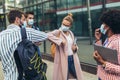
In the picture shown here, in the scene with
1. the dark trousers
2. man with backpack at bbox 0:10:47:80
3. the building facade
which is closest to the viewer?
man with backpack at bbox 0:10:47:80

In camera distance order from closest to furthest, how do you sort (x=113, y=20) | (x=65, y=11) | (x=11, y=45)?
(x=113, y=20), (x=11, y=45), (x=65, y=11)

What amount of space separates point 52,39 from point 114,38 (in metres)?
2.46

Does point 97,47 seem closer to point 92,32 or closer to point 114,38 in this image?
point 114,38

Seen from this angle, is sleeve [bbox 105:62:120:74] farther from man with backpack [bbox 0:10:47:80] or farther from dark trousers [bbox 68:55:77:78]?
dark trousers [bbox 68:55:77:78]

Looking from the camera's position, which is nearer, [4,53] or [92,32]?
[4,53]

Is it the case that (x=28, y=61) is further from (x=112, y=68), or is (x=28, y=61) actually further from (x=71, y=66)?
(x=71, y=66)

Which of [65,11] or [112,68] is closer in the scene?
[112,68]

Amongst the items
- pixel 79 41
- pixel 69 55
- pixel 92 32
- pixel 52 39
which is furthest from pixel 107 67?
pixel 79 41

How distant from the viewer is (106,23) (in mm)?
4035

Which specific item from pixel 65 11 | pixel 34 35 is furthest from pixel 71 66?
Answer: pixel 65 11

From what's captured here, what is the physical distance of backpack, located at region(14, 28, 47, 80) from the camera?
4098 millimetres

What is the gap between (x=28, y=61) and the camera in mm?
4090

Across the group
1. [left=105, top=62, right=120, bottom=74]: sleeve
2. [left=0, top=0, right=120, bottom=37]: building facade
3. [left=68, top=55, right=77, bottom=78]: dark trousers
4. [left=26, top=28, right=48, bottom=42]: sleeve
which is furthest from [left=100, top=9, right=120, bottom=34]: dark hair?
[left=0, top=0, right=120, bottom=37]: building facade

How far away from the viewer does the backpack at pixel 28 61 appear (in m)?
4.10
